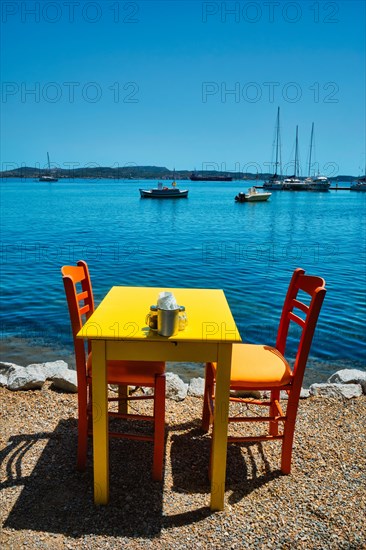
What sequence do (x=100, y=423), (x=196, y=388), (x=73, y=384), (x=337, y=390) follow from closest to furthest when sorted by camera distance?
(x=100, y=423) < (x=73, y=384) < (x=337, y=390) < (x=196, y=388)

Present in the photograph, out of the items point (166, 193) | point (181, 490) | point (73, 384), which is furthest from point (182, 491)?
point (166, 193)

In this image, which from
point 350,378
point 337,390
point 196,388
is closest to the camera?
point 337,390

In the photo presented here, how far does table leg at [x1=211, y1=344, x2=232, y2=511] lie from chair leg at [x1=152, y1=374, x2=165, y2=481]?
37 centimetres

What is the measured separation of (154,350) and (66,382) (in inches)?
74.6

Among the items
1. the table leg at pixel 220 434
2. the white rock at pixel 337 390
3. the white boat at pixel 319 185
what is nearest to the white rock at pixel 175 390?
the white rock at pixel 337 390

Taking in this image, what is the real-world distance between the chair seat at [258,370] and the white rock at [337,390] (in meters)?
1.18

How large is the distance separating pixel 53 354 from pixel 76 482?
3413 millimetres

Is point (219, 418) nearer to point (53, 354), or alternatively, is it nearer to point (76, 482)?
point (76, 482)

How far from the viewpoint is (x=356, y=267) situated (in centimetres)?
1310

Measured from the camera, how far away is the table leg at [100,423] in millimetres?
2432

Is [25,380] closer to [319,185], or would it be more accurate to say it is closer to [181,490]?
[181,490]

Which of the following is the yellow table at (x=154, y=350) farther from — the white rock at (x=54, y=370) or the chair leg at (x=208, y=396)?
the white rock at (x=54, y=370)

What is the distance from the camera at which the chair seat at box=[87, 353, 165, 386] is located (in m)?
2.85

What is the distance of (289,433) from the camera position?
286 cm
